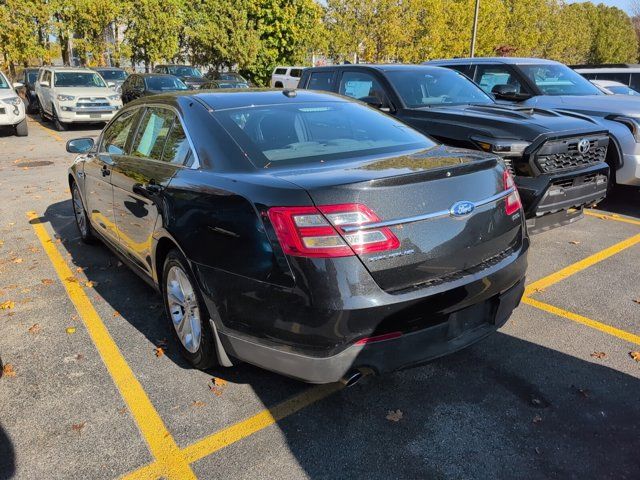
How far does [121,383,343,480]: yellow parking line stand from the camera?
2.56m

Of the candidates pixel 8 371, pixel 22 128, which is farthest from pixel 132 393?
pixel 22 128

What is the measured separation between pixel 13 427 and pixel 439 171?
2612 millimetres

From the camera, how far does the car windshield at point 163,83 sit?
56.5 feet

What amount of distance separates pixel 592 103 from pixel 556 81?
3.08 feet

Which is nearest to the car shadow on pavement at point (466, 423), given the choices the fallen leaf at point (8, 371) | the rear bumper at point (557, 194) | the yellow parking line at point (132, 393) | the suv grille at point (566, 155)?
the yellow parking line at point (132, 393)

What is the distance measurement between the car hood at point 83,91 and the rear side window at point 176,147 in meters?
13.5

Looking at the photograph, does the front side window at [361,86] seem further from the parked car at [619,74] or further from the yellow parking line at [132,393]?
the parked car at [619,74]

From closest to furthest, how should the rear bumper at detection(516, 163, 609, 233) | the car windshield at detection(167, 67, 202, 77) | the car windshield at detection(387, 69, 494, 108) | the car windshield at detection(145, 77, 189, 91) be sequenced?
the rear bumper at detection(516, 163, 609, 233) < the car windshield at detection(387, 69, 494, 108) < the car windshield at detection(145, 77, 189, 91) < the car windshield at detection(167, 67, 202, 77)

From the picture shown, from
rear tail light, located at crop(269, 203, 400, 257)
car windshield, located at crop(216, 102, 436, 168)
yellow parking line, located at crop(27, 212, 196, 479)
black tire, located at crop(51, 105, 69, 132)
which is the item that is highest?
car windshield, located at crop(216, 102, 436, 168)

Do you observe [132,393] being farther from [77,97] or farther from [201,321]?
[77,97]

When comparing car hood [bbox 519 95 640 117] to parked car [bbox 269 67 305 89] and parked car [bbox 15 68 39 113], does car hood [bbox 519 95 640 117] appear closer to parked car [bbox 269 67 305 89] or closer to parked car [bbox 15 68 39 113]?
parked car [bbox 269 67 305 89]

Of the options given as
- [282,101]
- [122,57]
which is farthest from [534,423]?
[122,57]

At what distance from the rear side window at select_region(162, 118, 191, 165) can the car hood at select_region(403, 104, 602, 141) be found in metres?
3.10

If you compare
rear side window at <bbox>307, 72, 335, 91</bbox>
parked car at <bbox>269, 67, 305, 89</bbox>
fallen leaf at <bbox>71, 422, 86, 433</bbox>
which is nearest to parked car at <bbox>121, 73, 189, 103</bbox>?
parked car at <bbox>269, 67, 305, 89</bbox>
